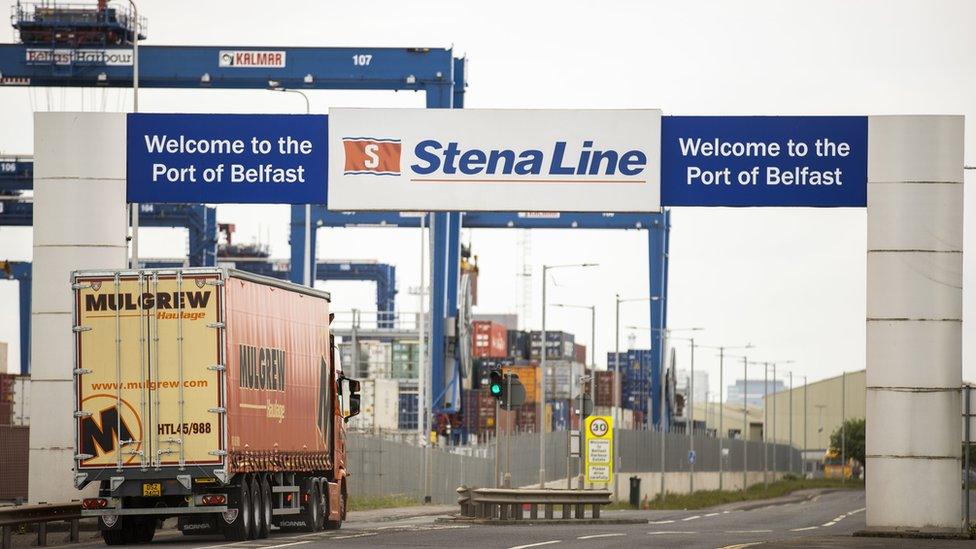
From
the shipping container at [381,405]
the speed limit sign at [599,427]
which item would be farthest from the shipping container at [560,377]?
the speed limit sign at [599,427]

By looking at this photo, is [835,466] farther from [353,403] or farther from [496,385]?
[353,403]

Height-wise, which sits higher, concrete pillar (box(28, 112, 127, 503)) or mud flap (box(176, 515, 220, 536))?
concrete pillar (box(28, 112, 127, 503))

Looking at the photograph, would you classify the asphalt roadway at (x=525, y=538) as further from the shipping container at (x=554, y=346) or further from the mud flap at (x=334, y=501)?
the shipping container at (x=554, y=346)

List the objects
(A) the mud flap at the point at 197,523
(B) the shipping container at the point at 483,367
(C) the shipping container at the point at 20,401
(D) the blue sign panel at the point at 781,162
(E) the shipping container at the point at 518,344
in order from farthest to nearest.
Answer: (E) the shipping container at the point at 518,344, (B) the shipping container at the point at 483,367, (C) the shipping container at the point at 20,401, (D) the blue sign panel at the point at 781,162, (A) the mud flap at the point at 197,523

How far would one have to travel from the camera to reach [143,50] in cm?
5984

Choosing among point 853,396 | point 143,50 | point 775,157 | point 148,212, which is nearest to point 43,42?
point 143,50

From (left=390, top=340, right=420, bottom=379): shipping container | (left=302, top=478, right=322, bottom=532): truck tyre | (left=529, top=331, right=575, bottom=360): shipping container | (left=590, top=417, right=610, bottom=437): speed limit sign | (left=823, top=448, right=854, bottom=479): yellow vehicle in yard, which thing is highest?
(left=529, top=331, right=575, bottom=360): shipping container

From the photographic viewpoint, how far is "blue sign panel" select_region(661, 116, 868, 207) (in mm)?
28609

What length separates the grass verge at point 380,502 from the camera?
4644 cm

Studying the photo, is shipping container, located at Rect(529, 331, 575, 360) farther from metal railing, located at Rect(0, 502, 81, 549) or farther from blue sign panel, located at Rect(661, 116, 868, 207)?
metal railing, located at Rect(0, 502, 81, 549)

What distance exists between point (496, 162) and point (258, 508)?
22.2 ft

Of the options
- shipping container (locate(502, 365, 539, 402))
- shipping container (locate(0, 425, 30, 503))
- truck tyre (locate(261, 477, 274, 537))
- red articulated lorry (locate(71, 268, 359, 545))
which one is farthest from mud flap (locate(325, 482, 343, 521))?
shipping container (locate(502, 365, 539, 402))

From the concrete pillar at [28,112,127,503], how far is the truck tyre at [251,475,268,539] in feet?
11.1

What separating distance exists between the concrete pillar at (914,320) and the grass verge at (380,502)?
63.5 ft
